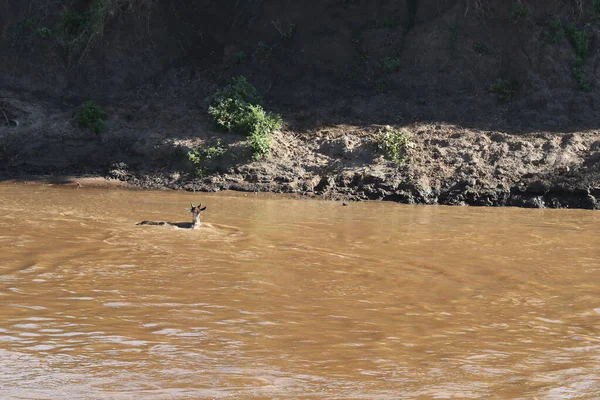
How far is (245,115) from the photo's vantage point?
53.3ft

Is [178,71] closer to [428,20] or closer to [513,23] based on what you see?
[428,20]

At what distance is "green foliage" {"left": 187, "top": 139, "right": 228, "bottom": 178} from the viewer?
15.6 m

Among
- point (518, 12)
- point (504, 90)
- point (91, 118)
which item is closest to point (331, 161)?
point (504, 90)

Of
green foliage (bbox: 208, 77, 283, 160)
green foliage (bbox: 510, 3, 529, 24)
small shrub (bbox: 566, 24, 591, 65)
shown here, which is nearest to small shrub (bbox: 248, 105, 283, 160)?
green foliage (bbox: 208, 77, 283, 160)

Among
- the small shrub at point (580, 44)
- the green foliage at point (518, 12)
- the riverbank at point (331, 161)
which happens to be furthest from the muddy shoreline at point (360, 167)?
the green foliage at point (518, 12)

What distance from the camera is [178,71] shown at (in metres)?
18.8

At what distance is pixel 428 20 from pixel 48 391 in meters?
15.6

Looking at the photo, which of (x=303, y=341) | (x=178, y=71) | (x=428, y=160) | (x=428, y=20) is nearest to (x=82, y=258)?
(x=303, y=341)

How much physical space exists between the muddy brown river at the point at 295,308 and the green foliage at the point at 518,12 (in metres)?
7.58

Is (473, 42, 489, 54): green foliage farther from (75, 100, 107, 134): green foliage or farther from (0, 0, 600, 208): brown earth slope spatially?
(75, 100, 107, 134): green foliage

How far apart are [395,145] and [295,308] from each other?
30.1 ft

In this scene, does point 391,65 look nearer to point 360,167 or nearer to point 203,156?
point 360,167

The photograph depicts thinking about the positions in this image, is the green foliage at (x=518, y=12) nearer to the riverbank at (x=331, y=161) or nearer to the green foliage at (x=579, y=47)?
the green foliage at (x=579, y=47)

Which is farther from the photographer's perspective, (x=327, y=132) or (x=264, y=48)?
(x=264, y=48)
